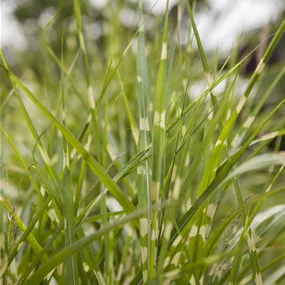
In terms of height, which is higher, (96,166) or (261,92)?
(261,92)

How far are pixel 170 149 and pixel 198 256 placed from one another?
0.12 metres

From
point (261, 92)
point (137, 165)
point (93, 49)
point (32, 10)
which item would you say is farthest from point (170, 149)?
point (32, 10)

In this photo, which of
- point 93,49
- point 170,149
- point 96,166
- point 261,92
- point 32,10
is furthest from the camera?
point 32,10

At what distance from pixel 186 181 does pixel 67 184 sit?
0.29ft

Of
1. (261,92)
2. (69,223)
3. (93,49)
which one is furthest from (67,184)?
(261,92)

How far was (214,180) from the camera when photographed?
34 centimetres

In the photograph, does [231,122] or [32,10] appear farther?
[32,10]

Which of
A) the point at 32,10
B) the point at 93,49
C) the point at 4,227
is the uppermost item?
the point at 32,10

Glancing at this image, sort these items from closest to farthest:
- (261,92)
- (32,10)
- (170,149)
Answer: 1. (170,149)
2. (261,92)
3. (32,10)

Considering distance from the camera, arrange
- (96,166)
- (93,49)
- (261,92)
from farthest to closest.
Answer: (261,92), (93,49), (96,166)

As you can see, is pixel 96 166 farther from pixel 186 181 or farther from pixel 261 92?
pixel 261 92

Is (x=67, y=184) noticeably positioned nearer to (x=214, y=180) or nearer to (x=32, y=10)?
(x=214, y=180)

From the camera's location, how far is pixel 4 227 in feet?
1.48

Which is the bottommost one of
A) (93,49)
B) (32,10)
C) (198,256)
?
(198,256)
